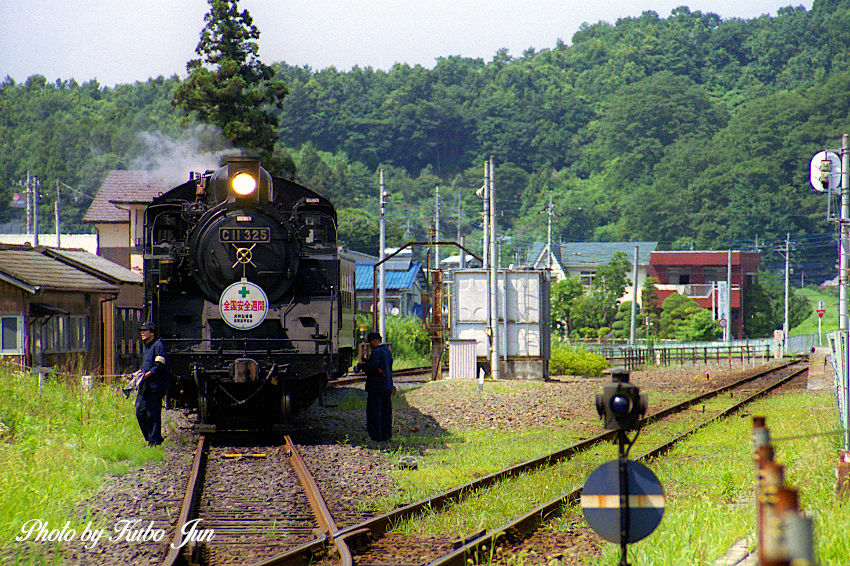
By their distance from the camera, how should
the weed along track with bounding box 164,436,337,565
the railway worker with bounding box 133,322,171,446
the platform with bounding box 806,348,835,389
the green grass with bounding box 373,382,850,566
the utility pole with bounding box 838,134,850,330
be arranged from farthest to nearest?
the platform with bounding box 806,348,835,389
the utility pole with bounding box 838,134,850,330
the railway worker with bounding box 133,322,171,446
the green grass with bounding box 373,382,850,566
the weed along track with bounding box 164,436,337,565

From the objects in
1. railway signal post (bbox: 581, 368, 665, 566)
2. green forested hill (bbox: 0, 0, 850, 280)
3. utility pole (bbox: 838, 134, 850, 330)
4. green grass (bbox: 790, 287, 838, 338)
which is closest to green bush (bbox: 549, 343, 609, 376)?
utility pole (bbox: 838, 134, 850, 330)

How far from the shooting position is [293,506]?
9.09m

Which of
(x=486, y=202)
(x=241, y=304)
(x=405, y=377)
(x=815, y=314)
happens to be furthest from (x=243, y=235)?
(x=815, y=314)

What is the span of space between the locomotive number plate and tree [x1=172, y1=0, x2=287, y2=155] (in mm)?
23014

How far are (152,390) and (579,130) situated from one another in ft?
380

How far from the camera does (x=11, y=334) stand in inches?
791

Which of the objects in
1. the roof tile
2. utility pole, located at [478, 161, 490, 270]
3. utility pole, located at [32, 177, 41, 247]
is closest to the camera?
utility pole, located at [478, 161, 490, 270]

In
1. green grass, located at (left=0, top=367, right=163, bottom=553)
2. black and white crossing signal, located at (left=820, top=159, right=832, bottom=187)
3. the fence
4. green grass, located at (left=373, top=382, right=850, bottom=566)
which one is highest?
black and white crossing signal, located at (left=820, top=159, right=832, bottom=187)

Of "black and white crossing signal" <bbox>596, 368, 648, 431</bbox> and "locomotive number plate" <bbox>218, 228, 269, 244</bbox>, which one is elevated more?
"locomotive number plate" <bbox>218, 228, 269, 244</bbox>

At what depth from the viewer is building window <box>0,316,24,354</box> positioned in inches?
786

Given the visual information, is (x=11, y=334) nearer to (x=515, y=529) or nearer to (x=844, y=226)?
(x=515, y=529)

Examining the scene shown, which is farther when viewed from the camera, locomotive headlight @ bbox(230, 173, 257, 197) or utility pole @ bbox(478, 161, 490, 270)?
utility pole @ bbox(478, 161, 490, 270)

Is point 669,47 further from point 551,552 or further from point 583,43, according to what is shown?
point 551,552

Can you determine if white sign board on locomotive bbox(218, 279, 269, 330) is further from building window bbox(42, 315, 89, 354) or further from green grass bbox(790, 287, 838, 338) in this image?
green grass bbox(790, 287, 838, 338)
